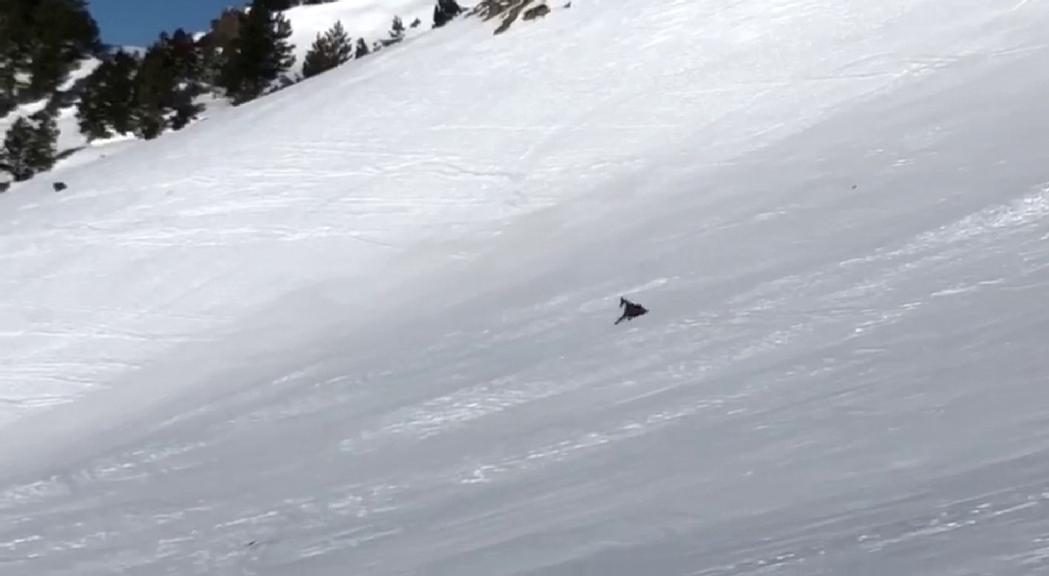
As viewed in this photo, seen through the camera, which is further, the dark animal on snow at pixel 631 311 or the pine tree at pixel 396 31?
the pine tree at pixel 396 31

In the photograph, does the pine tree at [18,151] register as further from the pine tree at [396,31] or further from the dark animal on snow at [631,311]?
the dark animal on snow at [631,311]

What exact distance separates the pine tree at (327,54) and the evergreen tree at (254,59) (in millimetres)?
687

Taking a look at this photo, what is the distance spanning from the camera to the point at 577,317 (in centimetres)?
901

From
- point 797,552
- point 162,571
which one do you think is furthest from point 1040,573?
point 162,571

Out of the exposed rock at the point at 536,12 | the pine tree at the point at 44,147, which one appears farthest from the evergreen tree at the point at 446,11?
the pine tree at the point at 44,147

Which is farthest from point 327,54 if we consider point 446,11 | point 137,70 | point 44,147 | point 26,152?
Answer: point 26,152

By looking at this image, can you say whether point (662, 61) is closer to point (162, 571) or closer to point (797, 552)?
point (162, 571)

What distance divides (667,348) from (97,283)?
817 cm

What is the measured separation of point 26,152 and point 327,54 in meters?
7.04

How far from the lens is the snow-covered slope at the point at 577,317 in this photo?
4.98 metres

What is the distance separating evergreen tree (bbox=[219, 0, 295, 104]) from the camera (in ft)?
93.8

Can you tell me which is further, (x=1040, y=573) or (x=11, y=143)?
(x=11, y=143)

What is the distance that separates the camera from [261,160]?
16.8 m

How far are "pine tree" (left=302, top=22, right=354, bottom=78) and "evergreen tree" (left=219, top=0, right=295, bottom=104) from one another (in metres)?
0.69
